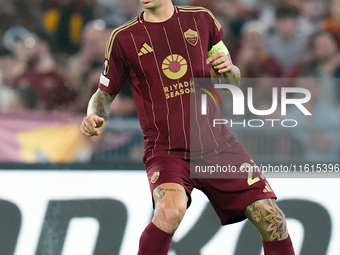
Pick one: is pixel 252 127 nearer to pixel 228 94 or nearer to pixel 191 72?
pixel 228 94

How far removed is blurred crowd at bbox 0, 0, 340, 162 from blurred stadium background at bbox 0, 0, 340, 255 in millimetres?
15

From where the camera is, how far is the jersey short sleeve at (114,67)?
464cm

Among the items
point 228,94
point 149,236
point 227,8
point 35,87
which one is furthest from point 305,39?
point 149,236

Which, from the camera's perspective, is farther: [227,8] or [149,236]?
[227,8]

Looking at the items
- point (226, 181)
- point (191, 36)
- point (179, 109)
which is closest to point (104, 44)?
point (191, 36)

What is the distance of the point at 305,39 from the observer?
8492mm

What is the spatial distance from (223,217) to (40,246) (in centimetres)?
186

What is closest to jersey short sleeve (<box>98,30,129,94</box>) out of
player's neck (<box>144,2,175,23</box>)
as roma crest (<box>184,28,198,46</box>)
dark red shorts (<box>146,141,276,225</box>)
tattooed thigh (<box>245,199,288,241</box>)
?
player's neck (<box>144,2,175,23</box>)

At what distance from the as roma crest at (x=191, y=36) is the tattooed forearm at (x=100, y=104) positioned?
66 centimetres

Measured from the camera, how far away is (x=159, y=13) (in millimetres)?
4629

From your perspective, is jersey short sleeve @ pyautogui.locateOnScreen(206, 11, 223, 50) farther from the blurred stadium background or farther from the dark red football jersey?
the blurred stadium background

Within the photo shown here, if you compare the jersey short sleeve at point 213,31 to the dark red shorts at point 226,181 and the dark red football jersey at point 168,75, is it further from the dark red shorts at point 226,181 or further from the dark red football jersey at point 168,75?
the dark red shorts at point 226,181

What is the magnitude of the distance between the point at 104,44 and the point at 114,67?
354 cm

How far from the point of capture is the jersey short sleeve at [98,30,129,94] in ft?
15.2
